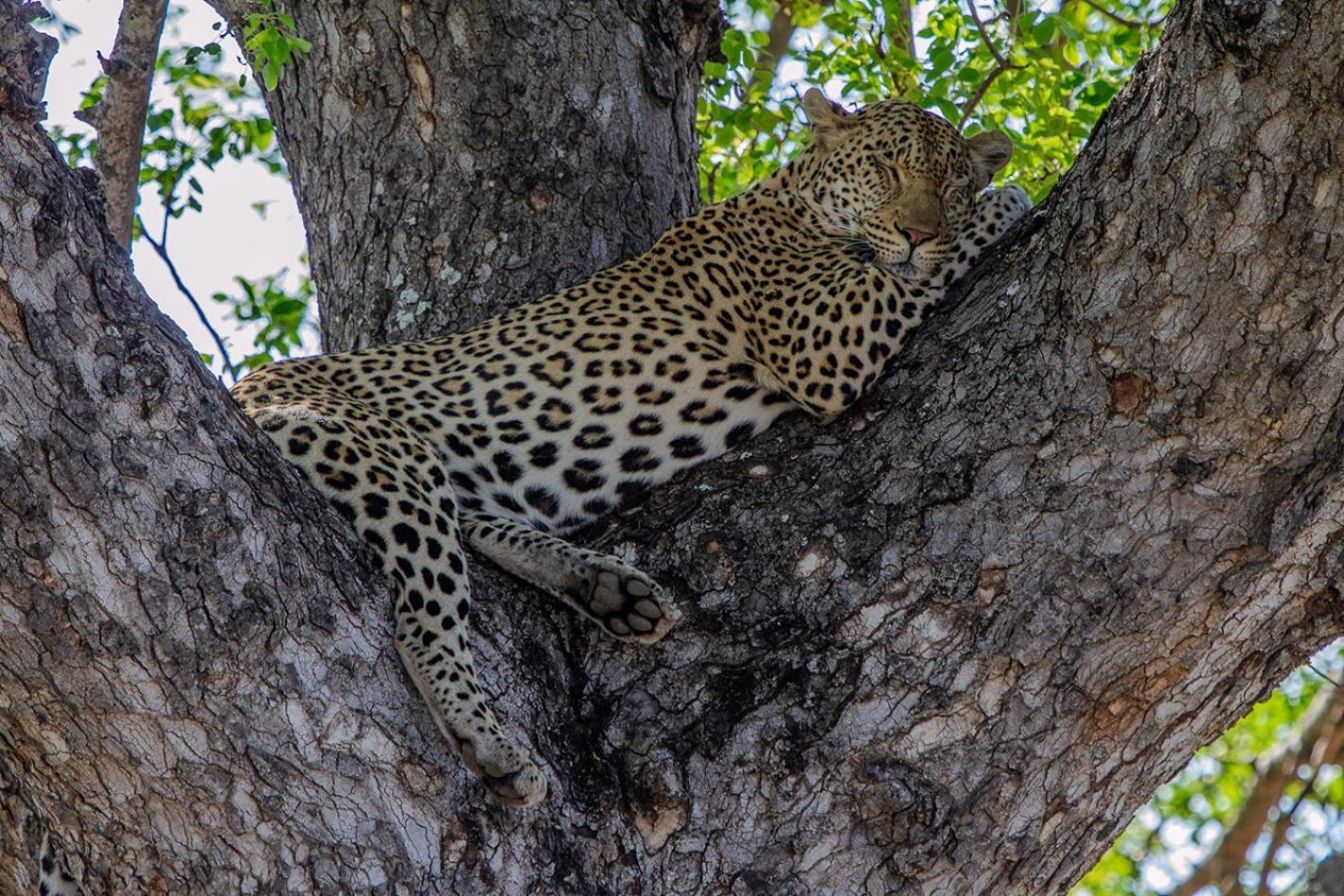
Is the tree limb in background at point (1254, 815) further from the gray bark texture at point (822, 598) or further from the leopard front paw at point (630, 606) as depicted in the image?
the leopard front paw at point (630, 606)

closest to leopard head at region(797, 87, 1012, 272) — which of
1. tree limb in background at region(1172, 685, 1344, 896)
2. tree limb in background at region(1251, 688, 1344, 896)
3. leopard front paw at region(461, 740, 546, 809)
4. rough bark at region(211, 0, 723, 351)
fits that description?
rough bark at region(211, 0, 723, 351)

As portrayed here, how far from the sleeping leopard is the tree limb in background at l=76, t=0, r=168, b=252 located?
1.17m

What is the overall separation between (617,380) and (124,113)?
2.19 meters

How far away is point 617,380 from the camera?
640cm

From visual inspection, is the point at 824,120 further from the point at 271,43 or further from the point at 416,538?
the point at 416,538

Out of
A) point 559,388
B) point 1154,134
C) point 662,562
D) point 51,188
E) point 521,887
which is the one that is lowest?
point 521,887

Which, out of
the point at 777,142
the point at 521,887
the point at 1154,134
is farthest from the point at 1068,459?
the point at 777,142

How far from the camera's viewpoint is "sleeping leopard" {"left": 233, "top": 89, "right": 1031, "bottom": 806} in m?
4.91

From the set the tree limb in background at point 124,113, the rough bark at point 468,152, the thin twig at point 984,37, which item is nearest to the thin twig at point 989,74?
the thin twig at point 984,37

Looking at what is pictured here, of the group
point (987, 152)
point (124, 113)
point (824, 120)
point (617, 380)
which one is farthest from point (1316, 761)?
point (124, 113)

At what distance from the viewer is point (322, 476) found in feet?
16.7

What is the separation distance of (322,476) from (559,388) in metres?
1.44

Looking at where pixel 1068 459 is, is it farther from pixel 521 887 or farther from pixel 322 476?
pixel 322 476

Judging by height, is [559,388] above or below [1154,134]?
below
